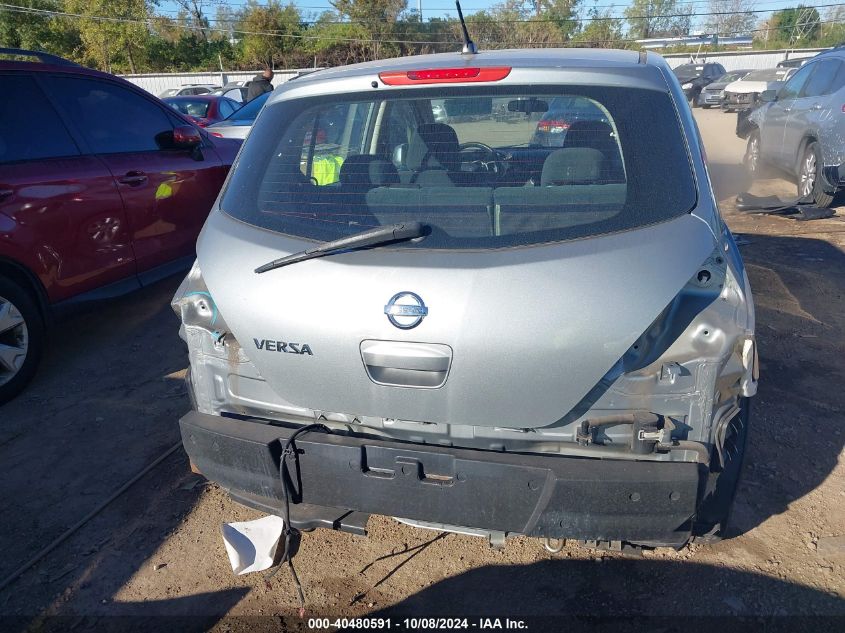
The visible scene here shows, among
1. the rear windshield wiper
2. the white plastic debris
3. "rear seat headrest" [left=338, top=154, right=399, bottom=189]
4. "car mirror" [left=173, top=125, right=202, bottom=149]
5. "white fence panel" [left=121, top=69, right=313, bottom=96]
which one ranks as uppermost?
"rear seat headrest" [left=338, top=154, right=399, bottom=189]

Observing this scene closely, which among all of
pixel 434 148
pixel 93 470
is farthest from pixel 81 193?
pixel 434 148

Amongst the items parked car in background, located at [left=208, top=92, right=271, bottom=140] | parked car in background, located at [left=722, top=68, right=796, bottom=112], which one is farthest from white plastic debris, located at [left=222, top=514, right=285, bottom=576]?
parked car in background, located at [left=722, top=68, right=796, bottom=112]

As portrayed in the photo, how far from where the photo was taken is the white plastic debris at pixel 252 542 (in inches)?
111

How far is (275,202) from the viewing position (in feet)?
8.43

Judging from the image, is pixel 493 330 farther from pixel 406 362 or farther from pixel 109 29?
pixel 109 29

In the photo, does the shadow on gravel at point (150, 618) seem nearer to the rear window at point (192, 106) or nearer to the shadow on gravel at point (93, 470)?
the shadow on gravel at point (93, 470)

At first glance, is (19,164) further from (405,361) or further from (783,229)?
(783,229)

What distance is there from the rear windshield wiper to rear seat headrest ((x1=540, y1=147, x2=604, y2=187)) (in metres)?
0.50

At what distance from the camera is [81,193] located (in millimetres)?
4582

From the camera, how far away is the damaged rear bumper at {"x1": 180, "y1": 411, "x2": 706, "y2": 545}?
2.10 m

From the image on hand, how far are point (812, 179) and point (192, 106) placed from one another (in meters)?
10.5

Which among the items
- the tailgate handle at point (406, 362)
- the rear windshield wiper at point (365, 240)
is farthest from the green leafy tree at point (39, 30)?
the tailgate handle at point (406, 362)

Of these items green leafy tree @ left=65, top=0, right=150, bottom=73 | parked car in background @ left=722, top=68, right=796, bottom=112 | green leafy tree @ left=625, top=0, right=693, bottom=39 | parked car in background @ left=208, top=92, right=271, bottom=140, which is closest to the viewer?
parked car in background @ left=208, top=92, right=271, bottom=140

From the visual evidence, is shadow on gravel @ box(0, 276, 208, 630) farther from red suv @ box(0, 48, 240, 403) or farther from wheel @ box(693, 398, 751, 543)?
wheel @ box(693, 398, 751, 543)
